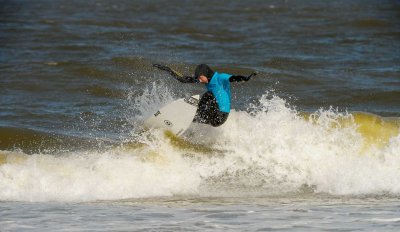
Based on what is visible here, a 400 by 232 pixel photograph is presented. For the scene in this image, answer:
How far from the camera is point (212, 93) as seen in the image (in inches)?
513

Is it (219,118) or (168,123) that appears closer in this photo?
(219,118)

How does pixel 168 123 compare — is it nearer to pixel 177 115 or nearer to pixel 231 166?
pixel 177 115

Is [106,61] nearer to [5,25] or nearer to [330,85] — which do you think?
[330,85]

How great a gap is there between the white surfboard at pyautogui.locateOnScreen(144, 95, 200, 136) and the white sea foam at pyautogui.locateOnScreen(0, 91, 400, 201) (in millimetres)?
219

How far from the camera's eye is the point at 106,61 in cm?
2588

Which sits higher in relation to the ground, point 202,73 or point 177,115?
point 202,73

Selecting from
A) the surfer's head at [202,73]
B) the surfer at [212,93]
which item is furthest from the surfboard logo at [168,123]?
the surfer's head at [202,73]

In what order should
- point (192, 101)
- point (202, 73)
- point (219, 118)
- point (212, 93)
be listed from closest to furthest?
point (202, 73) < point (212, 93) < point (219, 118) < point (192, 101)

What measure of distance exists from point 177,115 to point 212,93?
0.71 meters

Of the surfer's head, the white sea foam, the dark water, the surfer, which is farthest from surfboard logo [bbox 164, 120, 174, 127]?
the dark water

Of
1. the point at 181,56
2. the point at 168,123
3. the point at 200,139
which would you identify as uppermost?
the point at 181,56

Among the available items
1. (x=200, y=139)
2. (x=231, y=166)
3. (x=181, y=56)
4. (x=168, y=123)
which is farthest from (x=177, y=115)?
(x=181, y=56)

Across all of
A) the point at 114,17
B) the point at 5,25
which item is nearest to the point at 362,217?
the point at 5,25

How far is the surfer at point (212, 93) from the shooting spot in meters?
12.7
